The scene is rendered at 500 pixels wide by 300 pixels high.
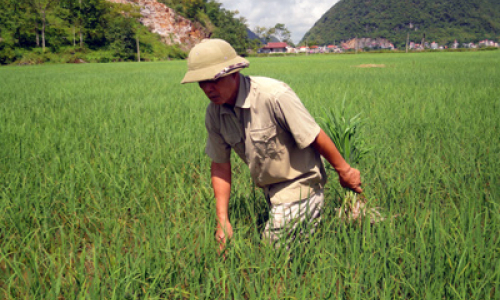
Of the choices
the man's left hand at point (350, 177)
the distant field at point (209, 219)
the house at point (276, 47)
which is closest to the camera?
the distant field at point (209, 219)

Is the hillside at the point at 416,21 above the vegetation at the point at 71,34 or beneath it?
above

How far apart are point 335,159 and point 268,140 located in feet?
0.94

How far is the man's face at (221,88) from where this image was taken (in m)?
1.32

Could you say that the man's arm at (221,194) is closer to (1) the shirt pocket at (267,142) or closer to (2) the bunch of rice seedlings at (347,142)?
(1) the shirt pocket at (267,142)

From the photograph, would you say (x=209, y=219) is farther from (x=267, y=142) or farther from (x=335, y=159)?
(x=335, y=159)

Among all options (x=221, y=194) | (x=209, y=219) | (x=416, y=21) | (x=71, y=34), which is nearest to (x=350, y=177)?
(x=221, y=194)

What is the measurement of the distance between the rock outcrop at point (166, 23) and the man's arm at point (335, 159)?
52.8m

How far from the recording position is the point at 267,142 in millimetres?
1471

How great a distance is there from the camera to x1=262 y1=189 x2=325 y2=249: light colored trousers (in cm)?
147

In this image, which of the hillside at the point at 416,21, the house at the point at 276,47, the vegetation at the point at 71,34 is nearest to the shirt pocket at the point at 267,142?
the vegetation at the point at 71,34

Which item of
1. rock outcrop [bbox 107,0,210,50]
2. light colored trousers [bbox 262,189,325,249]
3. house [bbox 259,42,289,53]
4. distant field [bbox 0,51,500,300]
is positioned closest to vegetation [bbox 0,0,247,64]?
rock outcrop [bbox 107,0,210,50]

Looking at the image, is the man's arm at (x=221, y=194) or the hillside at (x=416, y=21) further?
the hillside at (x=416, y=21)

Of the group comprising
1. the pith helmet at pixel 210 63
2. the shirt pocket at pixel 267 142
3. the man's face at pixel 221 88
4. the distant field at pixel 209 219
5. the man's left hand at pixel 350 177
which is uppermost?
the pith helmet at pixel 210 63

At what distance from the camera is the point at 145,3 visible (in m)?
54.2
